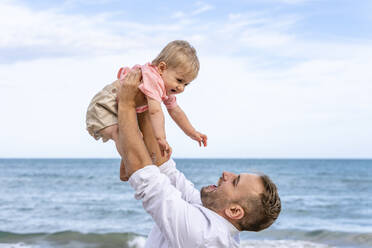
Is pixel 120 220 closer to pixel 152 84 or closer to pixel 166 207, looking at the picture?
pixel 152 84

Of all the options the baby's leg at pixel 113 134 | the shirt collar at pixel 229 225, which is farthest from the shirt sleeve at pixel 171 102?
the shirt collar at pixel 229 225

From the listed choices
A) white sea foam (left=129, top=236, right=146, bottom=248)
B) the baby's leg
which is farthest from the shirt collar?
white sea foam (left=129, top=236, right=146, bottom=248)

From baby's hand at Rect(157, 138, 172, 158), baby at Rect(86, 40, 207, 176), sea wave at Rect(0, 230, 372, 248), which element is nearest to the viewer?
baby's hand at Rect(157, 138, 172, 158)

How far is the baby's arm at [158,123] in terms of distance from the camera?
7.77ft

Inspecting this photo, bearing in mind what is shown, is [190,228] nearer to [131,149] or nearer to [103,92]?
[131,149]

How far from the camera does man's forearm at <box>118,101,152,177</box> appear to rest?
2.16 metres

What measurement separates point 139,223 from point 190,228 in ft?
41.9

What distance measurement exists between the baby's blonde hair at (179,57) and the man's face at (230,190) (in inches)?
24.7

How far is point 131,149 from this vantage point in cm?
218

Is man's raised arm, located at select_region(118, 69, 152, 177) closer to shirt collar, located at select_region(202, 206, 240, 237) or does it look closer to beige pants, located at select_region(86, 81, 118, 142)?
beige pants, located at select_region(86, 81, 118, 142)

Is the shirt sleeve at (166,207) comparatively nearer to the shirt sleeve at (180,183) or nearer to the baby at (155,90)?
the baby at (155,90)

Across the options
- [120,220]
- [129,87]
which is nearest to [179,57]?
[129,87]

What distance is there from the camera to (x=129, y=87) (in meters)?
2.42

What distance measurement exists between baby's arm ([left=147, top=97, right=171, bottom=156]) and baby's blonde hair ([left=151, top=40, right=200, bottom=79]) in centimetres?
28
